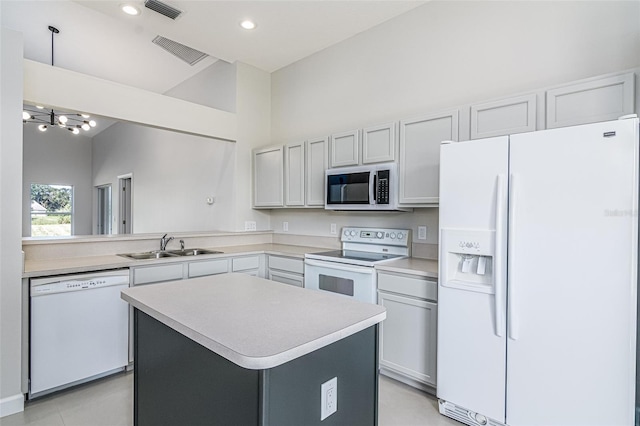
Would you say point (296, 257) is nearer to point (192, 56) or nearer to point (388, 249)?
point (388, 249)

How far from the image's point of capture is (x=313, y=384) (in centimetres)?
114

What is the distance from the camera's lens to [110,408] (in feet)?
7.27

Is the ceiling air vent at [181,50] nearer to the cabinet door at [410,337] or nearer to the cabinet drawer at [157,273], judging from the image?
the cabinet drawer at [157,273]

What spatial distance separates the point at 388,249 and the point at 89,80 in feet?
10.2

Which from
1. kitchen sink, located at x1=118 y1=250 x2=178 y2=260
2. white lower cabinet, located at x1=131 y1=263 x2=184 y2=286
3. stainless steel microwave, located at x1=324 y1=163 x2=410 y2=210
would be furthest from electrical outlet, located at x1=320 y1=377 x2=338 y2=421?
kitchen sink, located at x1=118 y1=250 x2=178 y2=260

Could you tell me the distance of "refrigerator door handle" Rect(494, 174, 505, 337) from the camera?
72.7 inches

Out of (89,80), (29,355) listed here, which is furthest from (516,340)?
(89,80)

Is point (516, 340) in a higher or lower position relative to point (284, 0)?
lower

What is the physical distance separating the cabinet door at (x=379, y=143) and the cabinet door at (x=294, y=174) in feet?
2.74

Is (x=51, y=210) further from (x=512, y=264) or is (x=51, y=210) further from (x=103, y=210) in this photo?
(x=512, y=264)

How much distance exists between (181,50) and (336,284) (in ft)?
11.2

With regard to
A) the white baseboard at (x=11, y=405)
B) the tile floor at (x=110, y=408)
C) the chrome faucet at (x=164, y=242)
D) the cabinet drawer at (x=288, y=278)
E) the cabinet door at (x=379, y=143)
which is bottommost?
the tile floor at (x=110, y=408)

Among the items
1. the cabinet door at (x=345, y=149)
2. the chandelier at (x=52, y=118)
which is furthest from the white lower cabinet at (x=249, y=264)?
the chandelier at (x=52, y=118)

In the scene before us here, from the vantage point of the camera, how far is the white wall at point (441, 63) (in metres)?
2.20
